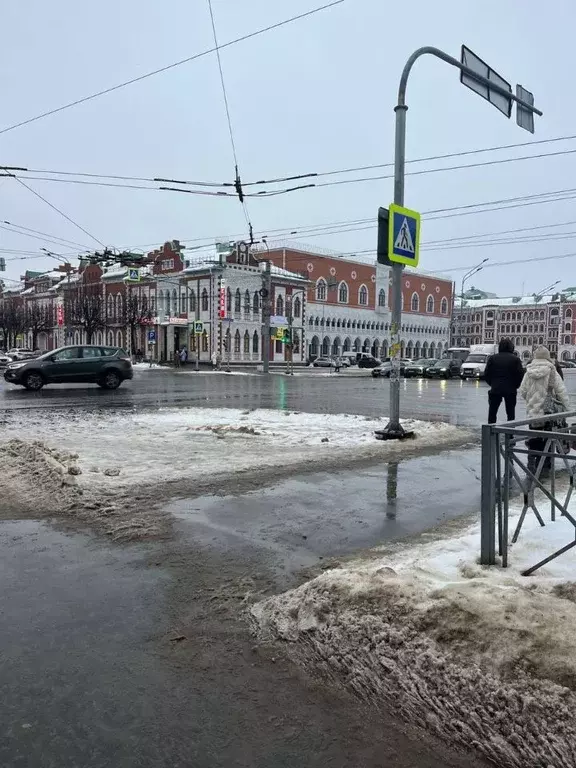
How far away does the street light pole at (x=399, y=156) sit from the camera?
9.55m

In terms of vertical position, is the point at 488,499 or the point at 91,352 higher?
the point at 91,352

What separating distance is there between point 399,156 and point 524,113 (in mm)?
3149

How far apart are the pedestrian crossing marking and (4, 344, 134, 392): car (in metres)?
15.6

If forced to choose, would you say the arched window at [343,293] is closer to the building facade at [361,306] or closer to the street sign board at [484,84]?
the building facade at [361,306]

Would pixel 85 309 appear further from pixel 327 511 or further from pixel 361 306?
pixel 327 511

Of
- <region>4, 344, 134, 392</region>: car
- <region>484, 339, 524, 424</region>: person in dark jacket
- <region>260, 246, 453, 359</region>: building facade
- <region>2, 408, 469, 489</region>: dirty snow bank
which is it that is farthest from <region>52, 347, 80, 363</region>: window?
<region>260, 246, 453, 359</region>: building facade

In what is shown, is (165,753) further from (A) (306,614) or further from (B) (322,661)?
(A) (306,614)

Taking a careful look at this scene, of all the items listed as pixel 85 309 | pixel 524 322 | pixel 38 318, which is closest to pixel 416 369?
pixel 85 309

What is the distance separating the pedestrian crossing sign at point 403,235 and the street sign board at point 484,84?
2397 millimetres

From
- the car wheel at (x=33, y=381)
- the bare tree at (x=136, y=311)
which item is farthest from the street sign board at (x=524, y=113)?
the bare tree at (x=136, y=311)

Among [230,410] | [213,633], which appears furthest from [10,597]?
[230,410]

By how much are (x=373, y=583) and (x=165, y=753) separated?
5.13 ft

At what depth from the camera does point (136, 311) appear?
5638 centimetres

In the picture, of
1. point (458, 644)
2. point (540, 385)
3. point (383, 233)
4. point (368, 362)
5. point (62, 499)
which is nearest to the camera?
point (458, 644)
